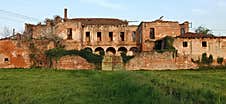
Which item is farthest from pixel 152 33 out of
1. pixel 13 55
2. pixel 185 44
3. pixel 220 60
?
pixel 13 55

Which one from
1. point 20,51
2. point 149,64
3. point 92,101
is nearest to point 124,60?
point 149,64

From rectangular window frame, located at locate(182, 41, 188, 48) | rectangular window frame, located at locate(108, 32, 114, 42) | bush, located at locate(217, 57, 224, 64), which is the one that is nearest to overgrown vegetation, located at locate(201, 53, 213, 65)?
bush, located at locate(217, 57, 224, 64)

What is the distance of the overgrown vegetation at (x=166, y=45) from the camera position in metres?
49.1

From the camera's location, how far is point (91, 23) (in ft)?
205

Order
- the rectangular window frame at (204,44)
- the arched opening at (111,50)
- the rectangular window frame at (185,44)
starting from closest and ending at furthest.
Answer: the rectangular window frame at (204,44)
the rectangular window frame at (185,44)
the arched opening at (111,50)

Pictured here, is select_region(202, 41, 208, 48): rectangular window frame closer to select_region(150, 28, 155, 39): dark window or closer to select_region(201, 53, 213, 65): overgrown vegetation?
select_region(201, 53, 213, 65): overgrown vegetation

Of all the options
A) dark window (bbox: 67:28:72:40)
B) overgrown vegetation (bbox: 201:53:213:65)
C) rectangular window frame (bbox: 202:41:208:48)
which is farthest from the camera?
dark window (bbox: 67:28:72:40)

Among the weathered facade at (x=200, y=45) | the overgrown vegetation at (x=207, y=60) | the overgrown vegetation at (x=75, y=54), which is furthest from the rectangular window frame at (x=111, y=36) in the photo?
the overgrown vegetation at (x=207, y=60)

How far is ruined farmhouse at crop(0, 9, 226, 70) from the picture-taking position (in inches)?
1881

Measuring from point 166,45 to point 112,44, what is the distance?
11.8 m

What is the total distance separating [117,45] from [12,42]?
16.6 meters

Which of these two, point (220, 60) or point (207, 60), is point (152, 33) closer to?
point (207, 60)

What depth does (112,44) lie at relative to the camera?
61406mm

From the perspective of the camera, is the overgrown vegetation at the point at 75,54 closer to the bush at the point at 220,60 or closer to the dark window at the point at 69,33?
the dark window at the point at 69,33
